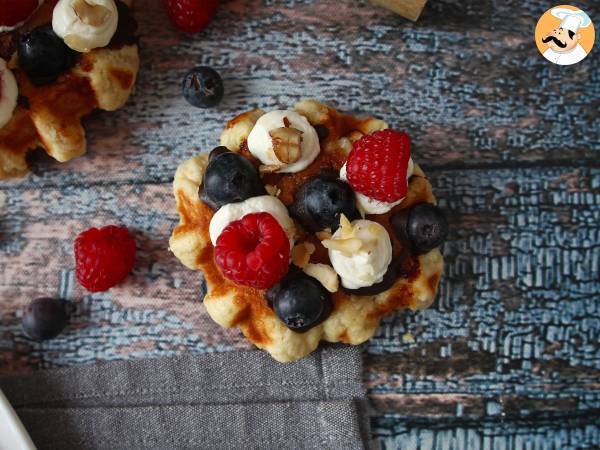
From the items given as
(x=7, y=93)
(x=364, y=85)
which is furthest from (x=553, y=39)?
(x=7, y=93)

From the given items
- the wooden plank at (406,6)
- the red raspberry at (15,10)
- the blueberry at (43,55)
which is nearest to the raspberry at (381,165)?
the wooden plank at (406,6)

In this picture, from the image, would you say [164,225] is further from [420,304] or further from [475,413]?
[475,413]

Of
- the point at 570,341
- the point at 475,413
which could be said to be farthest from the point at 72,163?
the point at 570,341

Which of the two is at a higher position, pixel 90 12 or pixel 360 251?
pixel 90 12

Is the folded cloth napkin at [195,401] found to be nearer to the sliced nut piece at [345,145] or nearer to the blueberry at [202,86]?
the sliced nut piece at [345,145]

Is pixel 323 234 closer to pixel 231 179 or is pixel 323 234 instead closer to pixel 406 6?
pixel 231 179

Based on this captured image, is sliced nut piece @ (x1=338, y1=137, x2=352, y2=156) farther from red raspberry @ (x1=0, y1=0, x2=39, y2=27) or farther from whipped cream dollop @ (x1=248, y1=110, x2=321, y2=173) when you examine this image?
red raspberry @ (x1=0, y1=0, x2=39, y2=27)
